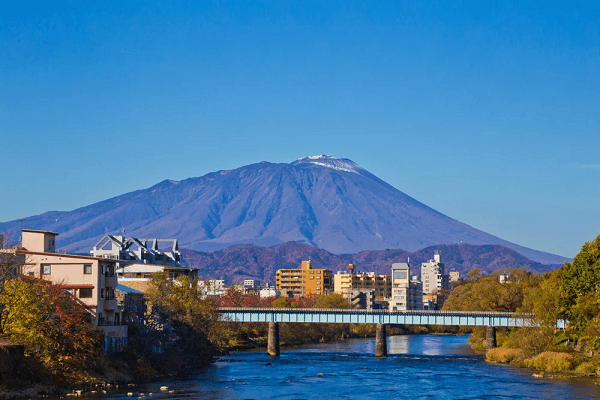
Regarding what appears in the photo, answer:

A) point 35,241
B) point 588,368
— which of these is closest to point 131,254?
point 35,241

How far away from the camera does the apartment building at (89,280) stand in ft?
237

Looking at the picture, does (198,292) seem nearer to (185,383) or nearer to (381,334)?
(381,334)

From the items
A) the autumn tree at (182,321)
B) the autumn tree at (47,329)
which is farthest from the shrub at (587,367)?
the autumn tree at (47,329)

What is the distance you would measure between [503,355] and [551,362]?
12097 millimetres

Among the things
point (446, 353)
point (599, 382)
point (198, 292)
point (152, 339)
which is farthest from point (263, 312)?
point (599, 382)

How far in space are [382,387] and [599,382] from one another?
57.8ft

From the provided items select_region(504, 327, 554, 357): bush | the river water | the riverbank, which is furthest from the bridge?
the riverbank

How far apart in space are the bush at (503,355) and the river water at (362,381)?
5.60 feet

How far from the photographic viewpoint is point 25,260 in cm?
7444

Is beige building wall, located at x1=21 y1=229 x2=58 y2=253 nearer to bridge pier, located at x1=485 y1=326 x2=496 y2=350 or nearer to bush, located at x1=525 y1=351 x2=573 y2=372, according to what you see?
bush, located at x1=525 y1=351 x2=573 y2=372

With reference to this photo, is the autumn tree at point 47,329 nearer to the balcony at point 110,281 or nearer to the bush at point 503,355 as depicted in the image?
the balcony at point 110,281

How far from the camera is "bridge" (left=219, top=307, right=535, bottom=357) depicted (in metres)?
110

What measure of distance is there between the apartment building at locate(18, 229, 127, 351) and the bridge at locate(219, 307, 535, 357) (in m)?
38.1

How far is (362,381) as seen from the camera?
77.1 meters
